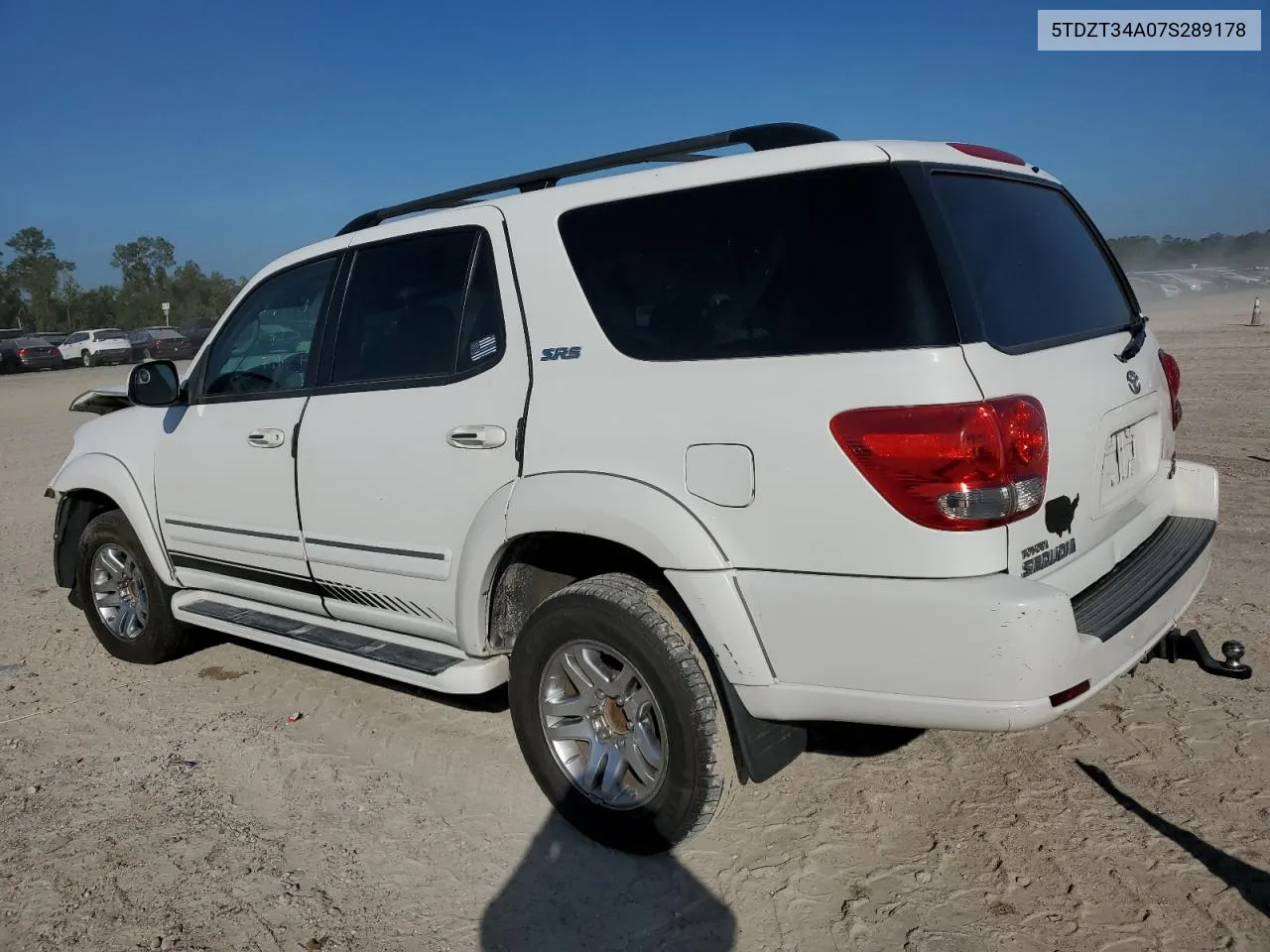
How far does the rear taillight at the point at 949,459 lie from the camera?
243cm

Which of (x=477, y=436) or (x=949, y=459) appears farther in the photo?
(x=477, y=436)

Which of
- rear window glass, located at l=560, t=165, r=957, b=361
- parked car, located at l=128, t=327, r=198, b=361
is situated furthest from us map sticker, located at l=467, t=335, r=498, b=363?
parked car, located at l=128, t=327, r=198, b=361

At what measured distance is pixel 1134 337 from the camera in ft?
11.1

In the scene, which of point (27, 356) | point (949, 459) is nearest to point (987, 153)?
point (949, 459)

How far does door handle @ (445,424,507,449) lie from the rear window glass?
1.63 ft

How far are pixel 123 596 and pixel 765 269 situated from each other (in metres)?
3.95

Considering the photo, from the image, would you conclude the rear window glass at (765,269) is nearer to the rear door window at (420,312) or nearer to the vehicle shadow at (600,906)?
the rear door window at (420,312)

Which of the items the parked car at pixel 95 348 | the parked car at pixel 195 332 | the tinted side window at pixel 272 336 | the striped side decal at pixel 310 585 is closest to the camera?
the striped side decal at pixel 310 585

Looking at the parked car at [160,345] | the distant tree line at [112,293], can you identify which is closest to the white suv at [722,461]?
the parked car at [160,345]

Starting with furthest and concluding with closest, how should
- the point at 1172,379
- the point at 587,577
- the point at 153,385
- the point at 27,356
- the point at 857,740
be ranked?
1. the point at 27,356
2. the point at 153,385
3. the point at 857,740
4. the point at 1172,379
5. the point at 587,577

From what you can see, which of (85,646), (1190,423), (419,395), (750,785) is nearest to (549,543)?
(419,395)

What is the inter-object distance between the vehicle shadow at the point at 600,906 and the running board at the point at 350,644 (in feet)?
1.98

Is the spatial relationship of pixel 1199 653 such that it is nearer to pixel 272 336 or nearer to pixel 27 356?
pixel 272 336

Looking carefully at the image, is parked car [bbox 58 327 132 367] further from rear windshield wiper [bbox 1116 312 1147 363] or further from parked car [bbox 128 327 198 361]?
rear windshield wiper [bbox 1116 312 1147 363]
